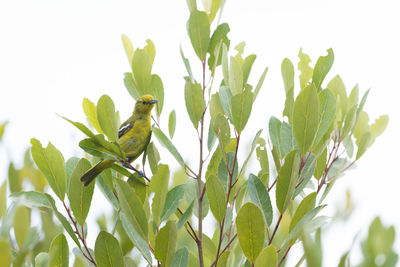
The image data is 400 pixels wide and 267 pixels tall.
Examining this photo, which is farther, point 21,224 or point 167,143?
point 167,143

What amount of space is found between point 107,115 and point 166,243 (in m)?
0.67

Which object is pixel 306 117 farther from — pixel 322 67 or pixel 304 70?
pixel 304 70

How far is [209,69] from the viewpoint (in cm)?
232

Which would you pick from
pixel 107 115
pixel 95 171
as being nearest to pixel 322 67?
pixel 107 115

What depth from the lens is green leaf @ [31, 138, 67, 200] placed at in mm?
2020

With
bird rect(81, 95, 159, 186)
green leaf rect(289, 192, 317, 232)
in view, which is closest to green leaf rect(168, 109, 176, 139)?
bird rect(81, 95, 159, 186)

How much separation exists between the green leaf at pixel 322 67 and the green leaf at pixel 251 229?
30.8 inches

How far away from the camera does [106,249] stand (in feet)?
5.88

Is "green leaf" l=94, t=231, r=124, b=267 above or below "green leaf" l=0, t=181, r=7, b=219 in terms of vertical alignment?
below

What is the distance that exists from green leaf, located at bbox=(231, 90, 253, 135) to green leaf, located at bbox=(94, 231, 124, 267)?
65cm

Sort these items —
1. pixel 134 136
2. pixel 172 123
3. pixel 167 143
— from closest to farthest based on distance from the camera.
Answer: pixel 167 143, pixel 172 123, pixel 134 136

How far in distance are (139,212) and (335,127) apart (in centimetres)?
90

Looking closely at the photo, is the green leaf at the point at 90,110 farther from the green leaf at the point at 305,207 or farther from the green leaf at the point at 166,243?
the green leaf at the point at 305,207

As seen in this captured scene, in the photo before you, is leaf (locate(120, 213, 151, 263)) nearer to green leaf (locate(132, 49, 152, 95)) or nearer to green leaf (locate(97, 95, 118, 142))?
green leaf (locate(97, 95, 118, 142))
